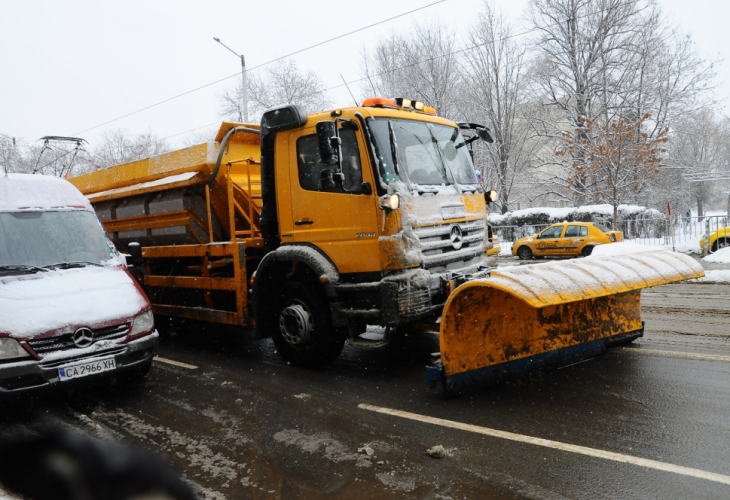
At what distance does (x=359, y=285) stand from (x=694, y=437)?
311 cm

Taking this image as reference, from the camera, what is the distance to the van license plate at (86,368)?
4.69 metres

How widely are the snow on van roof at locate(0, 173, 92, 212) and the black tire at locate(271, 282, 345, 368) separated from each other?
2.90 meters

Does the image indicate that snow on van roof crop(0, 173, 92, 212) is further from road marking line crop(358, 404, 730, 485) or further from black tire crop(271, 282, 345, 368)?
road marking line crop(358, 404, 730, 485)

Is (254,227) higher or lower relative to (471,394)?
higher

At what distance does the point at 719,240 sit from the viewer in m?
17.5

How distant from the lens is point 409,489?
3.28 metres

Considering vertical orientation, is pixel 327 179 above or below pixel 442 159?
below

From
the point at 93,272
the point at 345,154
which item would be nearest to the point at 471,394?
the point at 345,154

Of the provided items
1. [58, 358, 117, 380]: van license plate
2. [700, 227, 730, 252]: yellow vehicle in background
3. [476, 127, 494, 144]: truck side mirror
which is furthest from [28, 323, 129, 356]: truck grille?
[700, 227, 730, 252]: yellow vehicle in background

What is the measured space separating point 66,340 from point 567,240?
17479 millimetres

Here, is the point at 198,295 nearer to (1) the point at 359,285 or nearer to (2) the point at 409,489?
(1) the point at 359,285

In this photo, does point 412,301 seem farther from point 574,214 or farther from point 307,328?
point 574,214

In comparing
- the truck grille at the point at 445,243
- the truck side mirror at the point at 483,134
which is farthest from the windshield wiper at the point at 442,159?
→ the truck side mirror at the point at 483,134

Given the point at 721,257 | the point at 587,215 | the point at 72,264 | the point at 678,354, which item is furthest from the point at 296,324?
the point at 587,215
